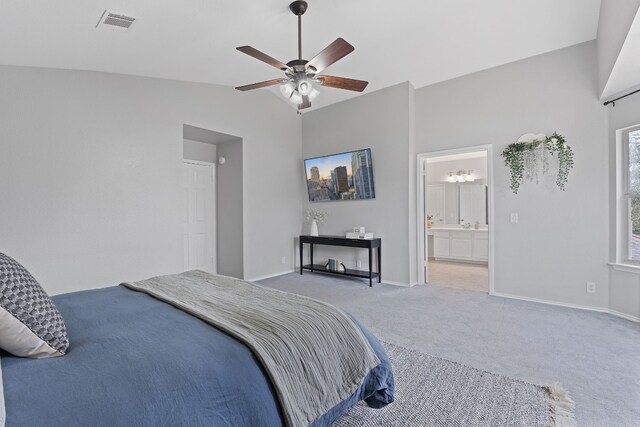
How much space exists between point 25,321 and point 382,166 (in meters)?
4.66

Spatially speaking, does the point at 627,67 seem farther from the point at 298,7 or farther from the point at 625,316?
the point at 298,7

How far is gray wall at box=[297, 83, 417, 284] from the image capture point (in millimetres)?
4906

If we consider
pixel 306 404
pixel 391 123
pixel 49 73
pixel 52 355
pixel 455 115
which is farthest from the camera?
pixel 391 123

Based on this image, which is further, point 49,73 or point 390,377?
point 49,73

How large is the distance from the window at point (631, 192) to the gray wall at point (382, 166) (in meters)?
2.39

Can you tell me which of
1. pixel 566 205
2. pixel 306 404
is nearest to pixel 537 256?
pixel 566 205

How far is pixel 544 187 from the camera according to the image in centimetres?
396

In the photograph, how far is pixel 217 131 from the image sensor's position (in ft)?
16.1

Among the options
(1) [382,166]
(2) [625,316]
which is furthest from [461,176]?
(2) [625,316]

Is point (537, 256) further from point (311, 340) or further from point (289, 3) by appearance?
point (289, 3)

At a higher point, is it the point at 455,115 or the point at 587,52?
the point at 587,52

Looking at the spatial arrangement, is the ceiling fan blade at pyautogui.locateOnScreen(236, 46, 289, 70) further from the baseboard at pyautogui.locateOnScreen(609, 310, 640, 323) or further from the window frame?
the baseboard at pyautogui.locateOnScreen(609, 310, 640, 323)

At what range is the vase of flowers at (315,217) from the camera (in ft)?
18.9

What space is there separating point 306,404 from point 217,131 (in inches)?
173
